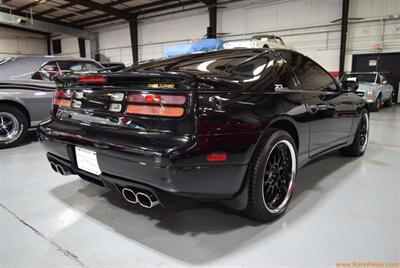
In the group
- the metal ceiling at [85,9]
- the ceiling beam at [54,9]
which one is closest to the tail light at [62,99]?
the metal ceiling at [85,9]

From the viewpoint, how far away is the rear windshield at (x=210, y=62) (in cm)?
189

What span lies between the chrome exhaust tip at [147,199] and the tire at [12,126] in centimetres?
326

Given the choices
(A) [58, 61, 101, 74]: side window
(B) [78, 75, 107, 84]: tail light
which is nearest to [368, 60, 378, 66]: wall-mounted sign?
(A) [58, 61, 101, 74]: side window

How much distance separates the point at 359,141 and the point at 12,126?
4.47 m

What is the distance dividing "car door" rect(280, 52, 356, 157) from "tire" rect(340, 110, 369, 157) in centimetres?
43

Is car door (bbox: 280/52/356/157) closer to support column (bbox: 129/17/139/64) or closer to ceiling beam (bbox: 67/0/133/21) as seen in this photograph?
ceiling beam (bbox: 67/0/133/21)

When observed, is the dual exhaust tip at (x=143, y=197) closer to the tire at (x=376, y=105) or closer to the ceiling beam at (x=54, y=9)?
the tire at (x=376, y=105)

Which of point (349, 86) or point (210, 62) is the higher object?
point (210, 62)

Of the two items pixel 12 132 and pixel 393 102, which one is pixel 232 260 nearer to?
pixel 12 132

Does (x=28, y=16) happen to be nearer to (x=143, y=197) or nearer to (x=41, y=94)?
(x=41, y=94)

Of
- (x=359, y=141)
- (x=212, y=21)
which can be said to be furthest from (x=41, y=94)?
(x=212, y=21)

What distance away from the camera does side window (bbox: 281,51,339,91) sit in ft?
7.28

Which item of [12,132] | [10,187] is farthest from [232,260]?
[12,132]

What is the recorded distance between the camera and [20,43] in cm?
1916
